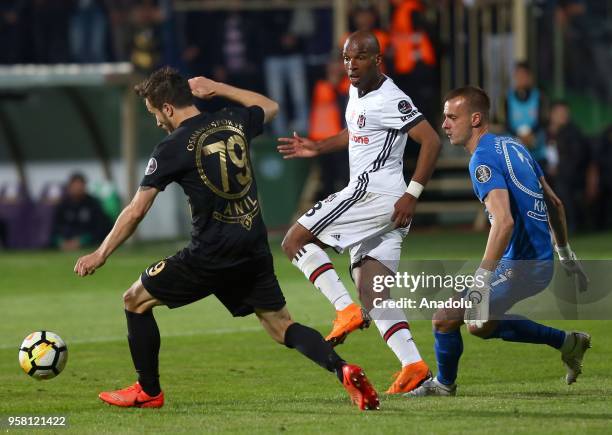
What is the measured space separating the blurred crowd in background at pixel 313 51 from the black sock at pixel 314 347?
1239cm

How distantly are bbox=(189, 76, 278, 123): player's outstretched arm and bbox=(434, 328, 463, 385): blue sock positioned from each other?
1647mm

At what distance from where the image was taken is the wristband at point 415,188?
29.6 ft

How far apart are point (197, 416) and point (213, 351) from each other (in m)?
3.35

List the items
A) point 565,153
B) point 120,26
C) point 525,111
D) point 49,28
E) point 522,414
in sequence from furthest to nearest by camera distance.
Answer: point 120,26 < point 49,28 < point 565,153 < point 525,111 < point 522,414

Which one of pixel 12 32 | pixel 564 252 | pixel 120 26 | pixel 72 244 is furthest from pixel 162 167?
pixel 12 32

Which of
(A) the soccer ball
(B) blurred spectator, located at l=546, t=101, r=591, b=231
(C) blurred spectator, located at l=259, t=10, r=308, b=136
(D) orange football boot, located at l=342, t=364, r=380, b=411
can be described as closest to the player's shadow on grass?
(D) orange football boot, located at l=342, t=364, r=380, b=411

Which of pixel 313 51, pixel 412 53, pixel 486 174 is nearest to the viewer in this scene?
pixel 486 174

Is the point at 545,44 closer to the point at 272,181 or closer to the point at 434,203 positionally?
the point at 434,203

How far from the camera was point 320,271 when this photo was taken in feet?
30.5

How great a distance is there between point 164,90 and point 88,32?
16435 millimetres

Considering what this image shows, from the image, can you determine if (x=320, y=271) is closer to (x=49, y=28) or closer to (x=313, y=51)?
(x=313, y=51)

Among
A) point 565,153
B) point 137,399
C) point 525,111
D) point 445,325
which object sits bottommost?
point 565,153

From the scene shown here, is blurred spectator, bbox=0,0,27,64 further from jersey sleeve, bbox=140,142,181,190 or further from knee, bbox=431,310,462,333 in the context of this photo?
knee, bbox=431,310,462,333

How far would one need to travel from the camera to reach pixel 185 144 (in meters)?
8.14
